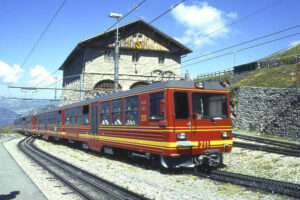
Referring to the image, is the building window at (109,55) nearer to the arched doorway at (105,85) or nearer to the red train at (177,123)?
the arched doorway at (105,85)

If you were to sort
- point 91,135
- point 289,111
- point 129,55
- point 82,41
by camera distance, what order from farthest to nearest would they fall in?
point 129,55
point 82,41
point 289,111
point 91,135

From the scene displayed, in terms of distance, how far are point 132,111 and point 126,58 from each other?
25.3 meters

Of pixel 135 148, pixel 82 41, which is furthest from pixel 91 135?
pixel 82 41

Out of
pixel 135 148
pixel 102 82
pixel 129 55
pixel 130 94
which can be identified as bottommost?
pixel 135 148

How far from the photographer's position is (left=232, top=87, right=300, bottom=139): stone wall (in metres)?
20.3

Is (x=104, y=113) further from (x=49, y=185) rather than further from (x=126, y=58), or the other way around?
(x=126, y=58)

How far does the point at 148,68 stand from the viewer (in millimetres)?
37312

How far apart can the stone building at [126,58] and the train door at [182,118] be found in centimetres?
2253

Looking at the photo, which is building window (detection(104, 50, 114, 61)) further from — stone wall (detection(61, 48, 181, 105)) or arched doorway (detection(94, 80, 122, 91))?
arched doorway (detection(94, 80, 122, 91))

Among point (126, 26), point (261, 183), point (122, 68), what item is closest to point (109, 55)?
point (122, 68)

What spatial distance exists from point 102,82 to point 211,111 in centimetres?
2578

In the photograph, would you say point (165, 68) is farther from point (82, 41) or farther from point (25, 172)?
point (25, 172)

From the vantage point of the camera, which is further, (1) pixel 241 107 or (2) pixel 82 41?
(2) pixel 82 41

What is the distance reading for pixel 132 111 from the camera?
11.5 metres
